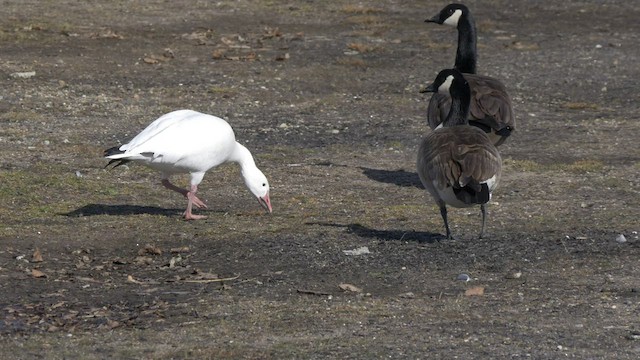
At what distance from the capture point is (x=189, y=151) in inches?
431

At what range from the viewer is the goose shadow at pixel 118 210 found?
442 inches

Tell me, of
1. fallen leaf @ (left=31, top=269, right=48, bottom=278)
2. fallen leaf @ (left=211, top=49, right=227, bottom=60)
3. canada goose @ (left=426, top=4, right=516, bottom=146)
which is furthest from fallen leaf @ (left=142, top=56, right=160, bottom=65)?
fallen leaf @ (left=31, top=269, right=48, bottom=278)

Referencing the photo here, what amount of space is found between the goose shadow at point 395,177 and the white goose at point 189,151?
1.72 meters

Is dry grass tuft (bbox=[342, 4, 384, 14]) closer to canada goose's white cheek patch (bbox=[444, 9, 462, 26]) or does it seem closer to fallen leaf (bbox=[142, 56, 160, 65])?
fallen leaf (bbox=[142, 56, 160, 65])

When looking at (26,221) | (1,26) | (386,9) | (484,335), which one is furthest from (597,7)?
(484,335)

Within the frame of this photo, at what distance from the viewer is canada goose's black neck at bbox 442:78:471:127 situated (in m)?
11.1

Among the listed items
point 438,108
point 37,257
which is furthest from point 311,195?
point 37,257

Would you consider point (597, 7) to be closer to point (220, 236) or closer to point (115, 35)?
point (115, 35)

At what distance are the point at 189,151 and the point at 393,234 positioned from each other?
6.04 ft

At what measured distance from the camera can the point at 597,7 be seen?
2200 cm

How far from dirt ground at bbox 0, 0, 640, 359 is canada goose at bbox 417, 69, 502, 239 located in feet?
1.55

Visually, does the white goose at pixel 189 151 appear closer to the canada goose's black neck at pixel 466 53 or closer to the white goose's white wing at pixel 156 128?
the white goose's white wing at pixel 156 128

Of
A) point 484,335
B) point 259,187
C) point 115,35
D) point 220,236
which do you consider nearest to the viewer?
point 484,335

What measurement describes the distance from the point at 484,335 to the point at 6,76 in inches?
407
